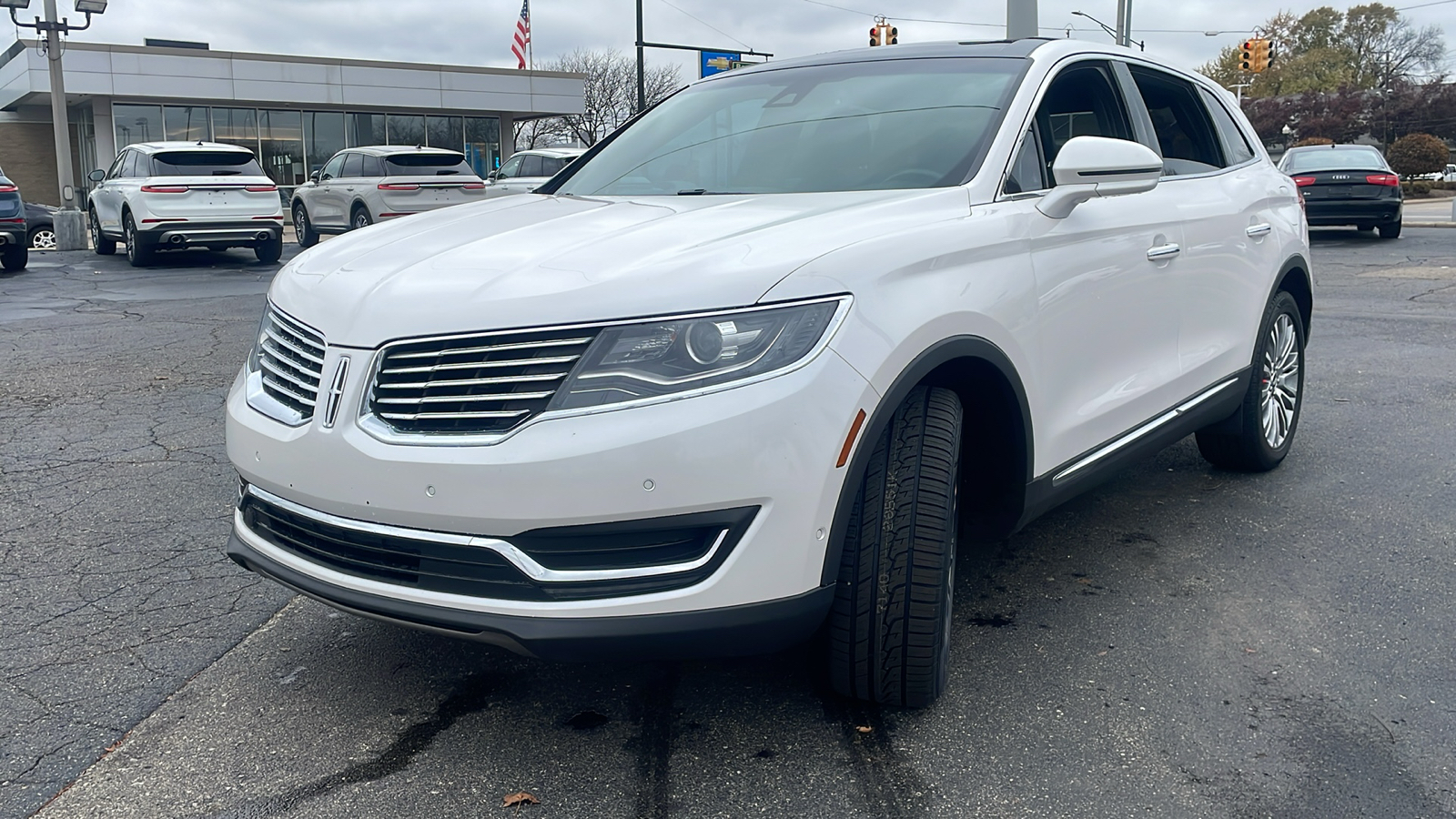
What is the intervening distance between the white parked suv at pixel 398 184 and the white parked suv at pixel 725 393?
618 inches

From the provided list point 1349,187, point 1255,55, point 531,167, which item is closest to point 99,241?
point 531,167

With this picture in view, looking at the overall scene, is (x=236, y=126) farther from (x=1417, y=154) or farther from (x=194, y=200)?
(x=1417, y=154)

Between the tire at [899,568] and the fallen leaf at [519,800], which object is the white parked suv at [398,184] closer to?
the tire at [899,568]

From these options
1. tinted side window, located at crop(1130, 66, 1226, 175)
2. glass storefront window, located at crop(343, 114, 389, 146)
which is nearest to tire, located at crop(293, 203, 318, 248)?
glass storefront window, located at crop(343, 114, 389, 146)

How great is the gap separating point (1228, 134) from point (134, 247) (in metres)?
16.1

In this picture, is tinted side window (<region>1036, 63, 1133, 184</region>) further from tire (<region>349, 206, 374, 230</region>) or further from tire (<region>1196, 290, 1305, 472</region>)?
tire (<region>349, 206, 374, 230</region>)

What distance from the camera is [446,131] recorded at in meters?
40.1

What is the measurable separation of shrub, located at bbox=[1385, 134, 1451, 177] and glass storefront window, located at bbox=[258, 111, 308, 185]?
133ft

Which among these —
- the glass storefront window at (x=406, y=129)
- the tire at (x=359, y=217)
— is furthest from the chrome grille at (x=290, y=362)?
the glass storefront window at (x=406, y=129)

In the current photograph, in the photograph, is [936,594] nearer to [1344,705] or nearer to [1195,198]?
[1344,705]

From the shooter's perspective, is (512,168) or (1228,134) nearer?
(1228,134)

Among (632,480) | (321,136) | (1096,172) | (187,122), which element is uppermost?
(187,122)

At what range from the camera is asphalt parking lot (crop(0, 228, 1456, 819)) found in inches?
104

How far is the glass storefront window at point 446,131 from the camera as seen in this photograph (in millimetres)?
39750
